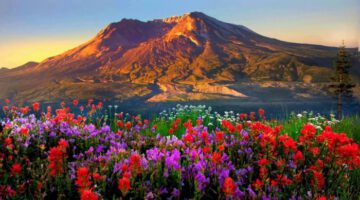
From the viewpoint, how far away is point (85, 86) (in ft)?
577

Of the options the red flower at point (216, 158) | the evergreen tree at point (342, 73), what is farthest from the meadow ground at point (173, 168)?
the evergreen tree at point (342, 73)

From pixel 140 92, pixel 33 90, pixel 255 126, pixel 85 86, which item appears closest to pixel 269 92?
pixel 140 92

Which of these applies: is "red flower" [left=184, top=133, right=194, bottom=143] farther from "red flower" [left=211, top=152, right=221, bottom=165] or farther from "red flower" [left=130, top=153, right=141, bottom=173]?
"red flower" [left=130, top=153, right=141, bottom=173]

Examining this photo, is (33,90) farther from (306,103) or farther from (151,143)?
(151,143)

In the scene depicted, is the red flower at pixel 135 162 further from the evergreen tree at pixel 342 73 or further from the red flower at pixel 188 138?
the evergreen tree at pixel 342 73

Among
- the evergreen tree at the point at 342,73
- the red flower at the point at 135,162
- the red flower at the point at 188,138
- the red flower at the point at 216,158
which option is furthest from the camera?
the evergreen tree at the point at 342,73

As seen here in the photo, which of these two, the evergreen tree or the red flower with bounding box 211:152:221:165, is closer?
the red flower with bounding box 211:152:221:165

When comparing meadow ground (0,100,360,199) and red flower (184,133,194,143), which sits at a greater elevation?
red flower (184,133,194,143)

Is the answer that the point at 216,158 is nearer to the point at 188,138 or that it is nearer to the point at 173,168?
the point at 173,168

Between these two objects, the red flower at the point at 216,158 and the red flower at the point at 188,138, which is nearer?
the red flower at the point at 216,158

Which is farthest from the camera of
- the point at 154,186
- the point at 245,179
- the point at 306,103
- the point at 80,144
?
the point at 306,103

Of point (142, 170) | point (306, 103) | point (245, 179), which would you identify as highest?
point (142, 170)

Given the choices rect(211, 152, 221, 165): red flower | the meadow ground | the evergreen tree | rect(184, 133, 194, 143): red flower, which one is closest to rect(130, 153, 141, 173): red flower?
the meadow ground

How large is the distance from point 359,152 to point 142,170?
2616 mm
